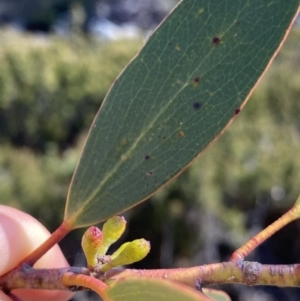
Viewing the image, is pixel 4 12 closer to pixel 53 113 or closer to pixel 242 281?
pixel 53 113

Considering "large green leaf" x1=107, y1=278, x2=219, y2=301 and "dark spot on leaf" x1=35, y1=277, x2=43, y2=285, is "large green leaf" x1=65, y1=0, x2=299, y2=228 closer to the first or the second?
"dark spot on leaf" x1=35, y1=277, x2=43, y2=285

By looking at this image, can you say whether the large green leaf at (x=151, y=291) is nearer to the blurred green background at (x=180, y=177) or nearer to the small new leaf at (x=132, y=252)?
the small new leaf at (x=132, y=252)

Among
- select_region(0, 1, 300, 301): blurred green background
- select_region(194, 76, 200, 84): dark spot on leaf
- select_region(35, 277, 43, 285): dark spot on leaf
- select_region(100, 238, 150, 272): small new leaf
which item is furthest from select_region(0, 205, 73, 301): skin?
select_region(0, 1, 300, 301): blurred green background

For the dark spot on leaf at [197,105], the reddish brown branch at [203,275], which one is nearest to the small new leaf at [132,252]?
the reddish brown branch at [203,275]

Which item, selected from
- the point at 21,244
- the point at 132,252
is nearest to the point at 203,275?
the point at 132,252

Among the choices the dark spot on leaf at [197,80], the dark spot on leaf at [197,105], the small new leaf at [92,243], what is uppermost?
the dark spot on leaf at [197,80]

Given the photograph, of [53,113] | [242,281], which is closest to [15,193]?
[53,113]

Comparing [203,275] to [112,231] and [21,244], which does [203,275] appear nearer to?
[112,231]
